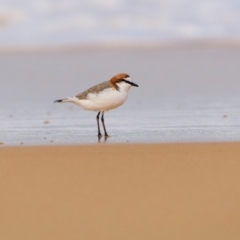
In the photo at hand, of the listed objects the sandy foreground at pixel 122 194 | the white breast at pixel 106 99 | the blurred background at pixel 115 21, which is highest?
the blurred background at pixel 115 21

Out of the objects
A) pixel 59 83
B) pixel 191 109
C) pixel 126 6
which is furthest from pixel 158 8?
pixel 191 109

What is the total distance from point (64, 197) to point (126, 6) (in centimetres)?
1831

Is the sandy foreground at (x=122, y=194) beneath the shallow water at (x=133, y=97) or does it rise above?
beneath

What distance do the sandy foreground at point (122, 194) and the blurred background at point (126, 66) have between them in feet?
5.14

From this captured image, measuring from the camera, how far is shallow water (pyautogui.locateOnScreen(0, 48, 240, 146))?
8688 millimetres

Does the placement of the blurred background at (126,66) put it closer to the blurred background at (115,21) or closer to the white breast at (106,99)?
the blurred background at (115,21)

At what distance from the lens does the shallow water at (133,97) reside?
8688 mm

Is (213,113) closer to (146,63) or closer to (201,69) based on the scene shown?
(201,69)

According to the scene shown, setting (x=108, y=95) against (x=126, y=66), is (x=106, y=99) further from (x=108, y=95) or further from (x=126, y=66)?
(x=126, y=66)

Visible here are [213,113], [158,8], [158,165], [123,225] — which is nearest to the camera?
[123,225]

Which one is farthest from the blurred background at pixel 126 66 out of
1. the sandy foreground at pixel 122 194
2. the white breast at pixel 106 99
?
the sandy foreground at pixel 122 194

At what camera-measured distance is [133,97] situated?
1238 centimetres

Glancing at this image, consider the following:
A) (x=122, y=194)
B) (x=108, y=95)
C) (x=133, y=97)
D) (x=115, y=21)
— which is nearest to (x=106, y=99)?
(x=108, y=95)

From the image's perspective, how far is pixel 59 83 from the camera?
14.3 meters
